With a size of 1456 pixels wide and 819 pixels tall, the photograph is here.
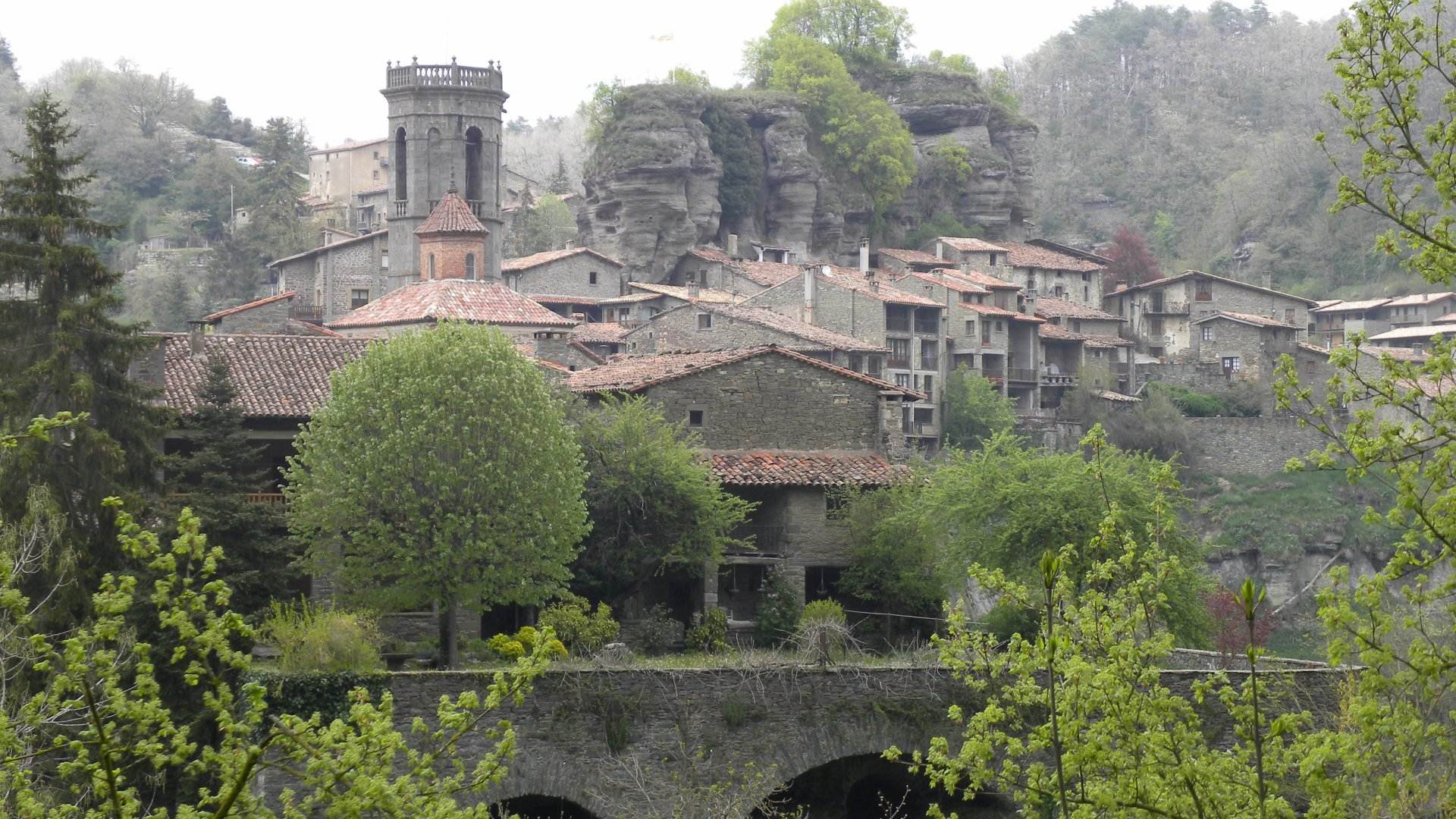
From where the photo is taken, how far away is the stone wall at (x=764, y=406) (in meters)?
34.8

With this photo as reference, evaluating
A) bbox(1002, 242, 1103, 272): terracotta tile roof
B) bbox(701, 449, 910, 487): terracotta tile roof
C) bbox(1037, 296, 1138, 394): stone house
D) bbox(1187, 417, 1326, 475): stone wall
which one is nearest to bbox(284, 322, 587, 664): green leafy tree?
bbox(701, 449, 910, 487): terracotta tile roof

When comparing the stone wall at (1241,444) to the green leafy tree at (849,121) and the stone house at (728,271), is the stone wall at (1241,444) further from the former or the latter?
the green leafy tree at (849,121)

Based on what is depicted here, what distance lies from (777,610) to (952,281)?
3936 cm

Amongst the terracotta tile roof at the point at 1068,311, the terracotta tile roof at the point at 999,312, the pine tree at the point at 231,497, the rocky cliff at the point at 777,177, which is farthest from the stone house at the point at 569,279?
the pine tree at the point at 231,497

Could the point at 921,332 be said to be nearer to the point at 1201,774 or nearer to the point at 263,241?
the point at 263,241

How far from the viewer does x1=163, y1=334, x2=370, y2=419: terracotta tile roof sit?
3262 centimetres

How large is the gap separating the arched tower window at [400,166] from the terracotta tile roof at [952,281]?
18060mm

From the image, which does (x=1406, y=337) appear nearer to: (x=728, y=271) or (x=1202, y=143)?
(x=728, y=271)

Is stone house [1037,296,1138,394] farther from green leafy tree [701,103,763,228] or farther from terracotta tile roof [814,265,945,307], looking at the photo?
green leafy tree [701,103,763,228]

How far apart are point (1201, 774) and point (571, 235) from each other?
7833cm

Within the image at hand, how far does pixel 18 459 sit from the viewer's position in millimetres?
24312

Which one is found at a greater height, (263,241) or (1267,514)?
(263,241)

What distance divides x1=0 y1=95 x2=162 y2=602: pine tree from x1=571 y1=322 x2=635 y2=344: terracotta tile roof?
28835 millimetres

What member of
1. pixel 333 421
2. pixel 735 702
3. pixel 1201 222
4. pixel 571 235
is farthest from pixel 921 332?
pixel 1201 222
